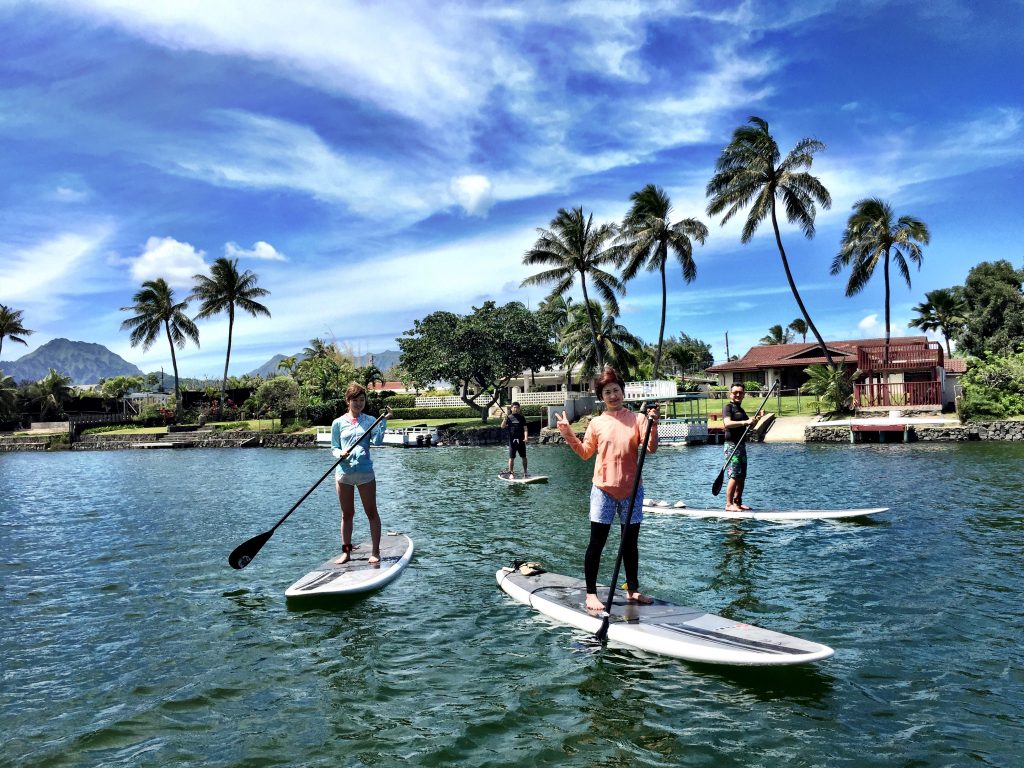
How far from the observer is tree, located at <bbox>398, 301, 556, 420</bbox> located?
50.7m

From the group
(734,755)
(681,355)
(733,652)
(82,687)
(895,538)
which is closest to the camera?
(734,755)

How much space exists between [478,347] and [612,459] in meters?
45.0

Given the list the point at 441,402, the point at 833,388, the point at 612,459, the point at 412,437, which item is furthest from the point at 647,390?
the point at 612,459

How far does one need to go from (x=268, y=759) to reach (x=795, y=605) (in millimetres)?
5669

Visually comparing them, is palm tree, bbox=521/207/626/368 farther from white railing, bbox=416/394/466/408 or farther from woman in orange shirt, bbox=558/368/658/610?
woman in orange shirt, bbox=558/368/658/610

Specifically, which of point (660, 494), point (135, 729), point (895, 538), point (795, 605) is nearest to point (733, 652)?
point (795, 605)

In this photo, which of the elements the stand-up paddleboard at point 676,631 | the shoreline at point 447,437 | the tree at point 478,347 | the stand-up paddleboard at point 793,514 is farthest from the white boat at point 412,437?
the stand-up paddleboard at point 676,631

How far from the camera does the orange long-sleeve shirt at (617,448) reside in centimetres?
642

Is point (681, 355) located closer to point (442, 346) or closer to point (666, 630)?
point (442, 346)

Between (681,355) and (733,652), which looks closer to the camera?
(733,652)

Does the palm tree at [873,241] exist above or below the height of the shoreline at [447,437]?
above

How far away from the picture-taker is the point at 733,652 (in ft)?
18.2

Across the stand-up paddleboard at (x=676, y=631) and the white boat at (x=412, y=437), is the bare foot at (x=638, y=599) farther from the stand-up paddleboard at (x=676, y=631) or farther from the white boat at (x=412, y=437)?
the white boat at (x=412, y=437)

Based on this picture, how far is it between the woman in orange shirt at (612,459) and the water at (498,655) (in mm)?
1058
